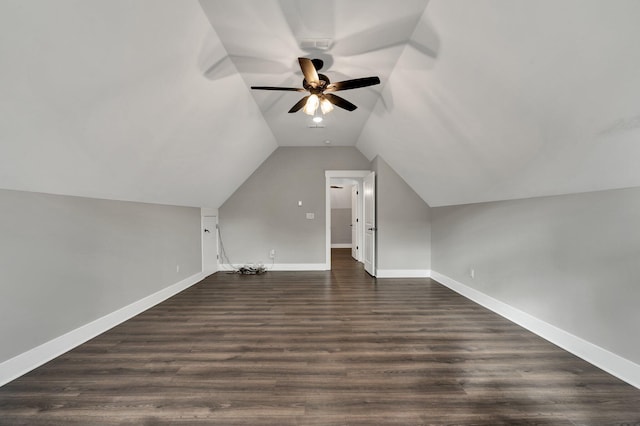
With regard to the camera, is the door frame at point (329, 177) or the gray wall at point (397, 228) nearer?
the gray wall at point (397, 228)

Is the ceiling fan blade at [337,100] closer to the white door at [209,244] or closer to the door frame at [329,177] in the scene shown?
the door frame at [329,177]

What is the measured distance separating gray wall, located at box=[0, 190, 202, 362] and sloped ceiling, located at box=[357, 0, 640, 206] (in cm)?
337

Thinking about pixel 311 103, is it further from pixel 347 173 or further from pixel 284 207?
pixel 284 207

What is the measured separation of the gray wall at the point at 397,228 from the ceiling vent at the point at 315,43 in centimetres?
286

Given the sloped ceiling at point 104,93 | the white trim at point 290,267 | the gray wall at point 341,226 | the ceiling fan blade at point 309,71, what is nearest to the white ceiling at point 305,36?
the sloped ceiling at point 104,93

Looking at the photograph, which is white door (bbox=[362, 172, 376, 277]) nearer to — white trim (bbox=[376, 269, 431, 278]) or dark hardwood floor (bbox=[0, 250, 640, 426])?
white trim (bbox=[376, 269, 431, 278])

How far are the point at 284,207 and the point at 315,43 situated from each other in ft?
12.2

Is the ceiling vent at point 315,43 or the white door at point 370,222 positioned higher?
the ceiling vent at point 315,43

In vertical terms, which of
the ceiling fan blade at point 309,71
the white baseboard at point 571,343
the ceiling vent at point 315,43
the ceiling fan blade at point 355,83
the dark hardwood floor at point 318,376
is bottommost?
the dark hardwood floor at point 318,376

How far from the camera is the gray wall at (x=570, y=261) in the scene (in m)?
1.93

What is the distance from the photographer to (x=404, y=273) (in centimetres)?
498

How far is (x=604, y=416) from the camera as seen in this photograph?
1599mm

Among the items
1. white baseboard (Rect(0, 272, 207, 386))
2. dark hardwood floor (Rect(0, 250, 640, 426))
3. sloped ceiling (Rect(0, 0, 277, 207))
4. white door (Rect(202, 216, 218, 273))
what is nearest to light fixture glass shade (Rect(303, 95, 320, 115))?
sloped ceiling (Rect(0, 0, 277, 207))

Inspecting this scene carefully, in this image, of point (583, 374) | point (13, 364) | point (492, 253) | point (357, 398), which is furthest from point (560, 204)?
point (13, 364)
